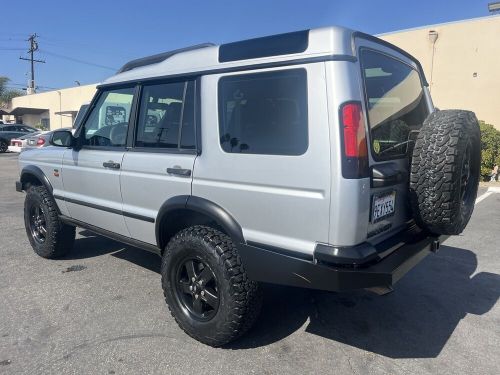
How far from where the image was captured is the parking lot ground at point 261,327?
2.84 m

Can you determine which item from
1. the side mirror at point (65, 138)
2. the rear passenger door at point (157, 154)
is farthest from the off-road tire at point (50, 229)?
the rear passenger door at point (157, 154)

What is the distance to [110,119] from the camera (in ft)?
13.0

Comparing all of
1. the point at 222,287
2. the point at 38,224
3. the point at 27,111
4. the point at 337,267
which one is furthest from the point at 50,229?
the point at 27,111

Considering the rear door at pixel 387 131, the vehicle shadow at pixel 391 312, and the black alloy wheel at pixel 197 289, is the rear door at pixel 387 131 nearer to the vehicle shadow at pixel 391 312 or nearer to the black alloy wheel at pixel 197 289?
the vehicle shadow at pixel 391 312

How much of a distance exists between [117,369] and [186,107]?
6.20 ft

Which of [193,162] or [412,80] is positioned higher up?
[412,80]

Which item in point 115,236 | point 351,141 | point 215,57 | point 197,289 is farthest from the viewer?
point 115,236

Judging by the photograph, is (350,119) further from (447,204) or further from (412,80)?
(412,80)

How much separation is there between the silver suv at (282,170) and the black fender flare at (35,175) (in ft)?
4.26

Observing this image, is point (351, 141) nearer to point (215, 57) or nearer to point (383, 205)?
point (383, 205)

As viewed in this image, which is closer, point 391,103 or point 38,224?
point 391,103

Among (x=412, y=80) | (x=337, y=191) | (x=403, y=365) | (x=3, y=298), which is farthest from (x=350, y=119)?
(x=3, y=298)

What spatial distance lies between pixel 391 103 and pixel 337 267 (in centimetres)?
133

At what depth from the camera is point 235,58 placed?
2.83 meters
